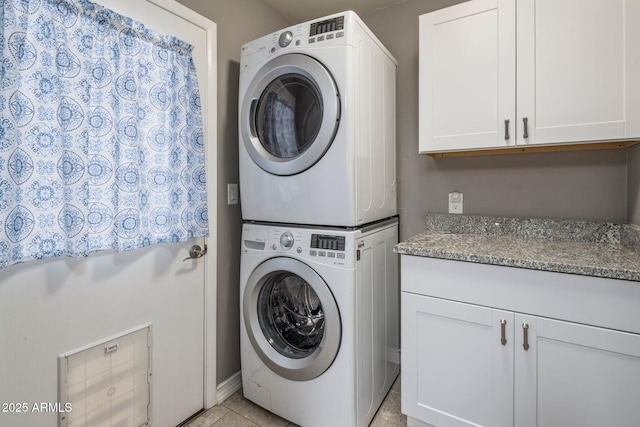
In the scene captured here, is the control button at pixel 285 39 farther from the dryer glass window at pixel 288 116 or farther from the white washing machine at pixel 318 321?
the white washing machine at pixel 318 321

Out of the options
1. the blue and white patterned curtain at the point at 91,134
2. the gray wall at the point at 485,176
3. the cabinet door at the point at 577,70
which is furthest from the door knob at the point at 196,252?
the cabinet door at the point at 577,70

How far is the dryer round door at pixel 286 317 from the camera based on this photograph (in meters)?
1.51

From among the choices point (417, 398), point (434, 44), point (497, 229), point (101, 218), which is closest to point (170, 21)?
point (101, 218)

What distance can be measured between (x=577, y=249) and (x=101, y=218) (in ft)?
6.59

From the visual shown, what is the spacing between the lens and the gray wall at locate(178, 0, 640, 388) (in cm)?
158

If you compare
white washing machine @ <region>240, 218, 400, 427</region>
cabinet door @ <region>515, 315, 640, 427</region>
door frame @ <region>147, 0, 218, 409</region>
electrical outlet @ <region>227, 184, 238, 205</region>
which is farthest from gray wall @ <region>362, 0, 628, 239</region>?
door frame @ <region>147, 0, 218, 409</region>

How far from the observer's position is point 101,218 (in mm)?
1211

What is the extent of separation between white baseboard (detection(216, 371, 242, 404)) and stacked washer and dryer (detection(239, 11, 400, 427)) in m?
0.16

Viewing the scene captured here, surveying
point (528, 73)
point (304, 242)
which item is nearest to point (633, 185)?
point (528, 73)

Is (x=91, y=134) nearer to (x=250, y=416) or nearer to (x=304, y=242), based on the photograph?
(x=304, y=242)

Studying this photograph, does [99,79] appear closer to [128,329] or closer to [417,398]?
[128,329]

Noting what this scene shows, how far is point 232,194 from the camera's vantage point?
1.86m

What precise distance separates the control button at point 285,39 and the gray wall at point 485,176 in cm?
87

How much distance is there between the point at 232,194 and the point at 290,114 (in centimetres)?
59
